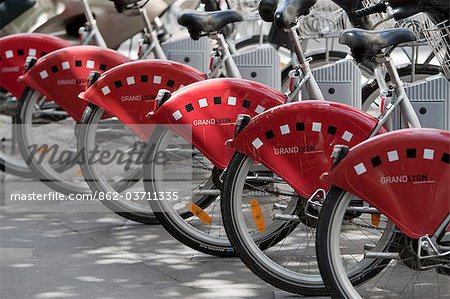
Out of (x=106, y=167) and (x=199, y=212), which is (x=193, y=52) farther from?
(x=199, y=212)

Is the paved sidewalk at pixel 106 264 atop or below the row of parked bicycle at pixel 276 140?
below

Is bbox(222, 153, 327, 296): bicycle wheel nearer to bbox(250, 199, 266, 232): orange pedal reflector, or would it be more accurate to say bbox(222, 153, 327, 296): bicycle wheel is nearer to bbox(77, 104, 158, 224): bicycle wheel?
bbox(250, 199, 266, 232): orange pedal reflector

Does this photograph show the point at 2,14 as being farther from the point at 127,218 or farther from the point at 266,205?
the point at 266,205

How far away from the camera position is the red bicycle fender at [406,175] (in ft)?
15.1

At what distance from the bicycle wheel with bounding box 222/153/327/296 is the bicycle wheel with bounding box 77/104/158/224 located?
123 centimetres

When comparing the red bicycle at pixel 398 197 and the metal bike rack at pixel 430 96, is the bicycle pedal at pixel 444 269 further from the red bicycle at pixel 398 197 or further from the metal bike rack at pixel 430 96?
the metal bike rack at pixel 430 96

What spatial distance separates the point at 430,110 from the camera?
5.43m

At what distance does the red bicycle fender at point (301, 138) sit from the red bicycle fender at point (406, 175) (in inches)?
24.0

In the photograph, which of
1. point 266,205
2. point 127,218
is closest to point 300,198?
point 266,205

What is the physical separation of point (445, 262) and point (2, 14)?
5.56 meters

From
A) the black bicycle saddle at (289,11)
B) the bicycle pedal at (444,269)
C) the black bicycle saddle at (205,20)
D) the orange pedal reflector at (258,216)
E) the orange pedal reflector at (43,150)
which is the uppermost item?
the black bicycle saddle at (289,11)

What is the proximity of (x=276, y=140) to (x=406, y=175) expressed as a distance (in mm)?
887

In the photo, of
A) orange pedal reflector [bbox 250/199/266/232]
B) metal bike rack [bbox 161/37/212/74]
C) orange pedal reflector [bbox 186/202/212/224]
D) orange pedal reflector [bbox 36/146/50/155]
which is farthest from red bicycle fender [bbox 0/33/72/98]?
orange pedal reflector [bbox 250/199/266/232]

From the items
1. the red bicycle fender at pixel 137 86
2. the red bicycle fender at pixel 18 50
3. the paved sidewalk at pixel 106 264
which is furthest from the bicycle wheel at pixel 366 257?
the red bicycle fender at pixel 18 50
